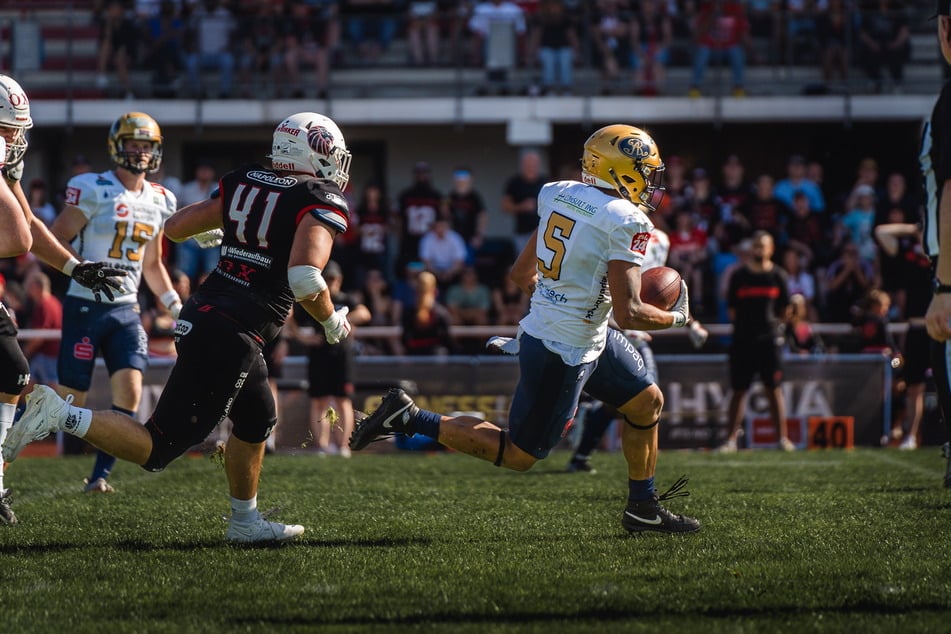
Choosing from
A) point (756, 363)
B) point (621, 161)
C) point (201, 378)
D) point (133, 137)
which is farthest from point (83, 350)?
point (756, 363)

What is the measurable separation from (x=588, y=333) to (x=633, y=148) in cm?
87

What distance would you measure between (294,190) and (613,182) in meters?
1.48

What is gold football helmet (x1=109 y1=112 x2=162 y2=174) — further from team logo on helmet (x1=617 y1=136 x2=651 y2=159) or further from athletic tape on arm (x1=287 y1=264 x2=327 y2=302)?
team logo on helmet (x1=617 y1=136 x2=651 y2=159)

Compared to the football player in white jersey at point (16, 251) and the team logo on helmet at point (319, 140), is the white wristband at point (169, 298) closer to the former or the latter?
the football player in white jersey at point (16, 251)

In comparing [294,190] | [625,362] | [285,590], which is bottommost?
[285,590]

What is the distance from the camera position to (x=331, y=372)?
42.0 ft

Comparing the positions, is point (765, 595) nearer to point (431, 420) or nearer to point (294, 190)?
point (431, 420)

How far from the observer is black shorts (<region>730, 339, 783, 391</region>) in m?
12.5

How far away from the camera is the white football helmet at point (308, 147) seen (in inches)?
232

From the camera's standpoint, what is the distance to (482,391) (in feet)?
43.6

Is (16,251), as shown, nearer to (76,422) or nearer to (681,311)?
(76,422)

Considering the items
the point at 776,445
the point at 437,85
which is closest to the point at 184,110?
the point at 437,85

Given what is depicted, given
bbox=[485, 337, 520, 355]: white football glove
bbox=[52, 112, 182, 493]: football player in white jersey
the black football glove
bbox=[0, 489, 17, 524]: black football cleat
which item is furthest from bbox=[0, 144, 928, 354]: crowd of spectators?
the black football glove

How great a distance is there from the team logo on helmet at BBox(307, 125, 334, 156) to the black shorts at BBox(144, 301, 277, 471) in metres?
0.84
